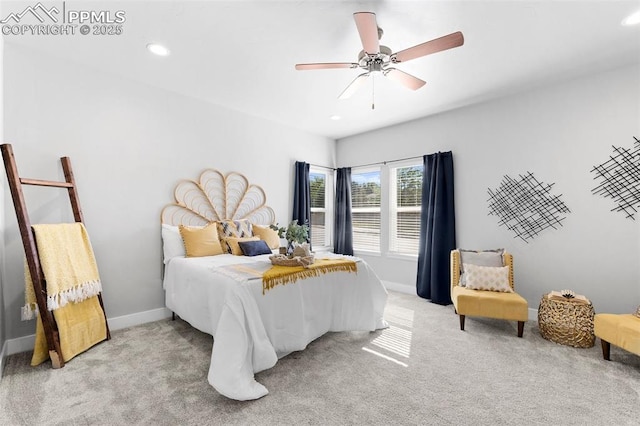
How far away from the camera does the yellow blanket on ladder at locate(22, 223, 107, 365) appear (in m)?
2.29

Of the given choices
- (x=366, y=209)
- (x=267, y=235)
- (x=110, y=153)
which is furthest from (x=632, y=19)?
(x=110, y=153)

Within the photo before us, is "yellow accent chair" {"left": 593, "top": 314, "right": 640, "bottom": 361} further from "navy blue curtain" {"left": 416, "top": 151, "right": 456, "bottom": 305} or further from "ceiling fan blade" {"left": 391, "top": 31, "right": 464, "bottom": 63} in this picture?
"ceiling fan blade" {"left": 391, "top": 31, "right": 464, "bottom": 63}

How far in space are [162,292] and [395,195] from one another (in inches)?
145

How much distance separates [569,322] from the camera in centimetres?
263

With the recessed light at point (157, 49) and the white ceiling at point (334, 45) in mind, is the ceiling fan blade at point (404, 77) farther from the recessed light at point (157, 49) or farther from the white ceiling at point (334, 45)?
the recessed light at point (157, 49)

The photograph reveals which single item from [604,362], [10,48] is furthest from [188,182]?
[604,362]

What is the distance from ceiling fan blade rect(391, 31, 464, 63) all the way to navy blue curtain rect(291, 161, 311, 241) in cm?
286

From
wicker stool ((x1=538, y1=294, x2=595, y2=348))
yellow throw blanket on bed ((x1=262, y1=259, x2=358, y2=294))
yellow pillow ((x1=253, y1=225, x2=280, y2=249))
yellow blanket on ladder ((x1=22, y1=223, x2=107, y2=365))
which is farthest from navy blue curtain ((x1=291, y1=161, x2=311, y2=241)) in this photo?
wicker stool ((x1=538, y1=294, x2=595, y2=348))

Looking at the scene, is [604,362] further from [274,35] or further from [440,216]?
[274,35]

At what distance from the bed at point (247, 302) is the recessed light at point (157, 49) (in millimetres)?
1458

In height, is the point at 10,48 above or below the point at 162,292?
above

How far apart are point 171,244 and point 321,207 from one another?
289 centimetres

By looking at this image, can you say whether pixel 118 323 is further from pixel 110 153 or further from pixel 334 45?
pixel 334 45

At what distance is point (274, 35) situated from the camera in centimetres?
235
